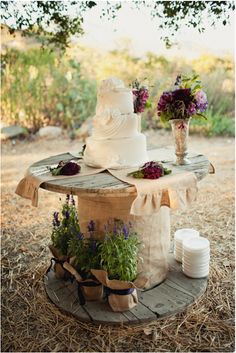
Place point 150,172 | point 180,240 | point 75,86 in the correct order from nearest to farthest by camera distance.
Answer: point 150,172
point 180,240
point 75,86

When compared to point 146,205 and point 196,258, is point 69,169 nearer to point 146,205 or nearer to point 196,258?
point 146,205

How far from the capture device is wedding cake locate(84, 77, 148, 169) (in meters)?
2.31

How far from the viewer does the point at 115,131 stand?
232cm

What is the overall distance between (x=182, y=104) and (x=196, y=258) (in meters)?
1.03

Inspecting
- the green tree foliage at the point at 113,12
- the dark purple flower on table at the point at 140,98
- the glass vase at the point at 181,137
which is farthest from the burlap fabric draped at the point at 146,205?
the green tree foliage at the point at 113,12

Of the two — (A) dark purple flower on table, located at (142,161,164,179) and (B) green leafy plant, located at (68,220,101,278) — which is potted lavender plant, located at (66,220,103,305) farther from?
(A) dark purple flower on table, located at (142,161,164,179)

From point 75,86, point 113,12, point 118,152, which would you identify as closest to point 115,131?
point 118,152

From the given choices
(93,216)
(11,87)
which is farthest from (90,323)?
(11,87)

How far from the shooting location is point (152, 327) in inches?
87.7

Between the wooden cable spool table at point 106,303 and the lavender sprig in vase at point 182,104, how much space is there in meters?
0.24

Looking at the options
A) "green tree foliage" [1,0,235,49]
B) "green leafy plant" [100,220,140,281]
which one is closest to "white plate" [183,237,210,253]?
"green leafy plant" [100,220,140,281]

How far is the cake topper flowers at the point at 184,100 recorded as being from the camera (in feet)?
7.50

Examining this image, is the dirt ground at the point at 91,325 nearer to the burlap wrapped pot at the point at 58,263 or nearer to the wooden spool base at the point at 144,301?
the wooden spool base at the point at 144,301

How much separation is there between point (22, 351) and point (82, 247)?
2.19ft
